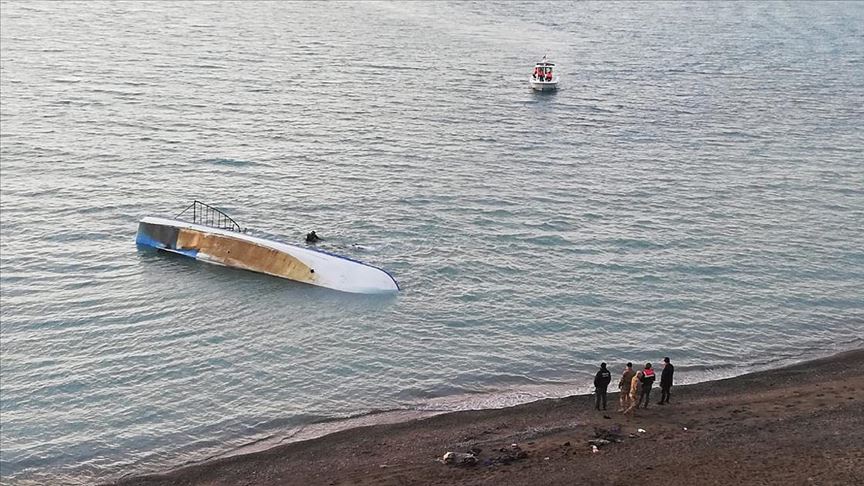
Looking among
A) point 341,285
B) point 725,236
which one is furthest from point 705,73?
point 341,285

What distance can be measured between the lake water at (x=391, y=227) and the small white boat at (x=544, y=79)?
37.2 inches

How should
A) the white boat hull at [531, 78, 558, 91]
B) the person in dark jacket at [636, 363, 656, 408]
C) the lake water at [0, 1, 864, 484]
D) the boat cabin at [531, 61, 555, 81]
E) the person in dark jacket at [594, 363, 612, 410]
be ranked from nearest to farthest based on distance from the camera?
the person in dark jacket at [636, 363, 656, 408] < the person in dark jacket at [594, 363, 612, 410] < the lake water at [0, 1, 864, 484] < the white boat hull at [531, 78, 558, 91] < the boat cabin at [531, 61, 555, 81]

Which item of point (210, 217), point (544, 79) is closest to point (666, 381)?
point (210, 217)

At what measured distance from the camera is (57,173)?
180ft

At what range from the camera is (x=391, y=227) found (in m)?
47.8

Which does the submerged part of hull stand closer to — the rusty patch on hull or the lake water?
the rusty patch on hull

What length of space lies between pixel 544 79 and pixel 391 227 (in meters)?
39.0

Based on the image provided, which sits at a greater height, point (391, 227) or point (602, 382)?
point (391, 227)

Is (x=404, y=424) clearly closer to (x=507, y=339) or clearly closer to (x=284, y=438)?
(x=284, y=438)

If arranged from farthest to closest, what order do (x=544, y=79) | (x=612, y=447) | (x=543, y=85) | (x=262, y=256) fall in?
(x=544, y=79) → (x=543, y=85) → (x=262, y=256) → (x=612, y=447)

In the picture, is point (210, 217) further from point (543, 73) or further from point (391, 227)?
point (543, 73)

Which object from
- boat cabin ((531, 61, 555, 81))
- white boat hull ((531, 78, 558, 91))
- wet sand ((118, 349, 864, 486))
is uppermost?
boat cabin ((531, 61, 555, 81))

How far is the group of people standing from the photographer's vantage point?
28.4 m

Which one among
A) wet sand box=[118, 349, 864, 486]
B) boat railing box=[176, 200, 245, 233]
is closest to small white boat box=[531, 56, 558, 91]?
boat railing box=[176, 200, 245, 233]
